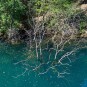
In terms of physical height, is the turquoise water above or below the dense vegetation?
below

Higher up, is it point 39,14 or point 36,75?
point 39,14

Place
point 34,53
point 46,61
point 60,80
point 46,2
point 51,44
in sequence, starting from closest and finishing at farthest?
point 60,80 → point 46,61 → point 34,53 → point 51,44 → point 46,2

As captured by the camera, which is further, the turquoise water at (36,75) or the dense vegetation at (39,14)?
the dense vegetation at (39,14)

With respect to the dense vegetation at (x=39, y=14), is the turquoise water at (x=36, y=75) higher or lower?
lower

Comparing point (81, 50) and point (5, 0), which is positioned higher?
point (5, 0)

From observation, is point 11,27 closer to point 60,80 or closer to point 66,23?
point 66,23

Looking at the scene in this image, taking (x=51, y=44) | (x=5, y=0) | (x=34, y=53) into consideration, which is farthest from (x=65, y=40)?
(x=5, y=0)

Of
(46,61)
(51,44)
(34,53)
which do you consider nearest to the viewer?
(46,61)

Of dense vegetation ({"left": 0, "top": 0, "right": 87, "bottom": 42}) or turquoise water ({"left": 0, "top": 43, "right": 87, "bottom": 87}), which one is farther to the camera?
dense vegetation ({"left": 0, "top": 0, "right": 87, "bottom": 42})
